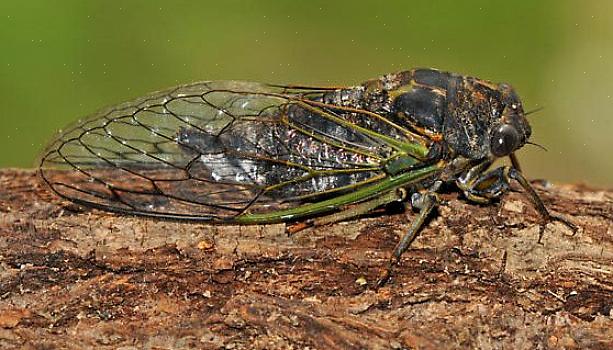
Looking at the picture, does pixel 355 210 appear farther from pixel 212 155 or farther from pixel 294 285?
pixel 212 155

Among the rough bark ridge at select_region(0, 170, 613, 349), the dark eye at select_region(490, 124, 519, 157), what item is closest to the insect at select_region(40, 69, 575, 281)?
the dark eye at select_region(490, 124, 519, 157)

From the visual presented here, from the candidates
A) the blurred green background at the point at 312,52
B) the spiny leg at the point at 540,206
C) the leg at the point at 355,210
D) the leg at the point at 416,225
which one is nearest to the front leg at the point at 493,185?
the spiny leg at the point at 540,206

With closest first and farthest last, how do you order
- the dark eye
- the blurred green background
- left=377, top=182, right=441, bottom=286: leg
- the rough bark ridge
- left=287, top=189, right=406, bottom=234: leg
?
the rough bark ridge < left=377, top=182, right=441, bottom=286: leg < left=287, top=189, right=406, bottom=234: leg < the dark eye < the blurred green background

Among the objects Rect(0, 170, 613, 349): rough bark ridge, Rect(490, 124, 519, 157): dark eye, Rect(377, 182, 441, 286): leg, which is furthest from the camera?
Rect(490, 124, 519, 157): dark eye

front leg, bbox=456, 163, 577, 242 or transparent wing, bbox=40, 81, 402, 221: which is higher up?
transparent wing, bbox=40, 81, 402, 221

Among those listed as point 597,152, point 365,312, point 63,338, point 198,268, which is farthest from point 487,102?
point 597,152

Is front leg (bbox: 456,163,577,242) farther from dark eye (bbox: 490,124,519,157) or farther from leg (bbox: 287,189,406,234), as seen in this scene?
leg (bbox: 287,189,406,234)

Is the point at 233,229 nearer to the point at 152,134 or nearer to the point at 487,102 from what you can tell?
the point at 152,134
